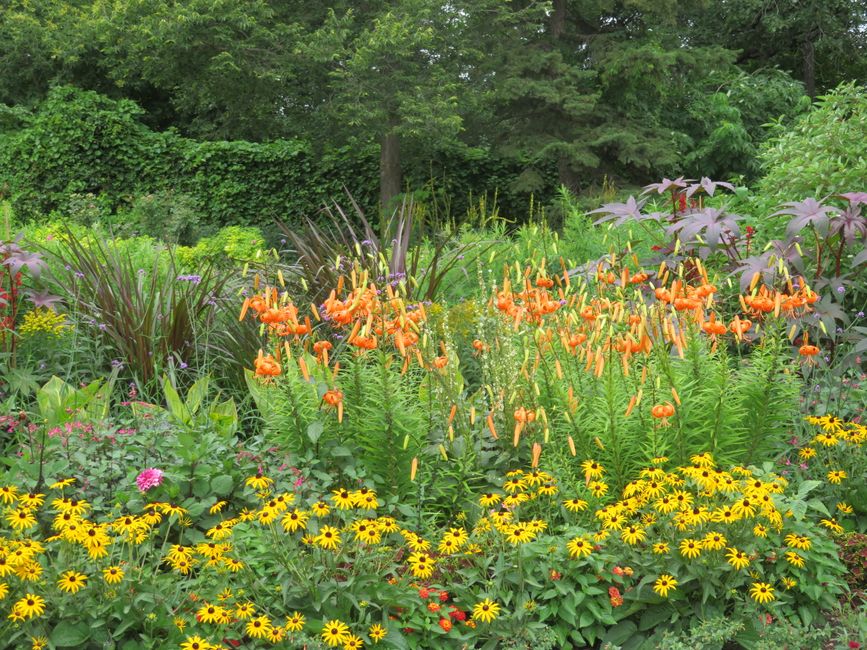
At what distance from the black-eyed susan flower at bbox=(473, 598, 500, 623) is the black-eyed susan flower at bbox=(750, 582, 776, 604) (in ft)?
2.32

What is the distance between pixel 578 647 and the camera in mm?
2607

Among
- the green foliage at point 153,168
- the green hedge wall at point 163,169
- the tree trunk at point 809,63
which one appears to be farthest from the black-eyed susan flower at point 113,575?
the tree trunk at point 809,63

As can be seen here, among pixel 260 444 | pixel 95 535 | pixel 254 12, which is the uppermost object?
pixel 254 12

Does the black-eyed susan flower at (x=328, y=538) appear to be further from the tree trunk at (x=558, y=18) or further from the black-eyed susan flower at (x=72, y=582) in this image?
→ the tree trunk at (x=558, y=18)

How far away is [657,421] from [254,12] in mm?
10119

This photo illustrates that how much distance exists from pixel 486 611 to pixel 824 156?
410 centimetres

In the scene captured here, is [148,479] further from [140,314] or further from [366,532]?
[140,314]

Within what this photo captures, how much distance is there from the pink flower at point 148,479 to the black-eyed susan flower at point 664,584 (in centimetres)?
147

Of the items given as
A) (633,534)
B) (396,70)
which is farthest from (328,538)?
(396,70)

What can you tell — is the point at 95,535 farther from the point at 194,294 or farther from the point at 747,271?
the point at 747,271

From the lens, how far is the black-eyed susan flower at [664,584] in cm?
238

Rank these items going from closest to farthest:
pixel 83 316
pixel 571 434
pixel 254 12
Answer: pixel 571 434
pixel 83 316
pixel 254 12

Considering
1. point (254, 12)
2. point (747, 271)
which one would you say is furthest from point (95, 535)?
point (254, 12)

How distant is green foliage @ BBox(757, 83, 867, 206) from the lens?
502cm
